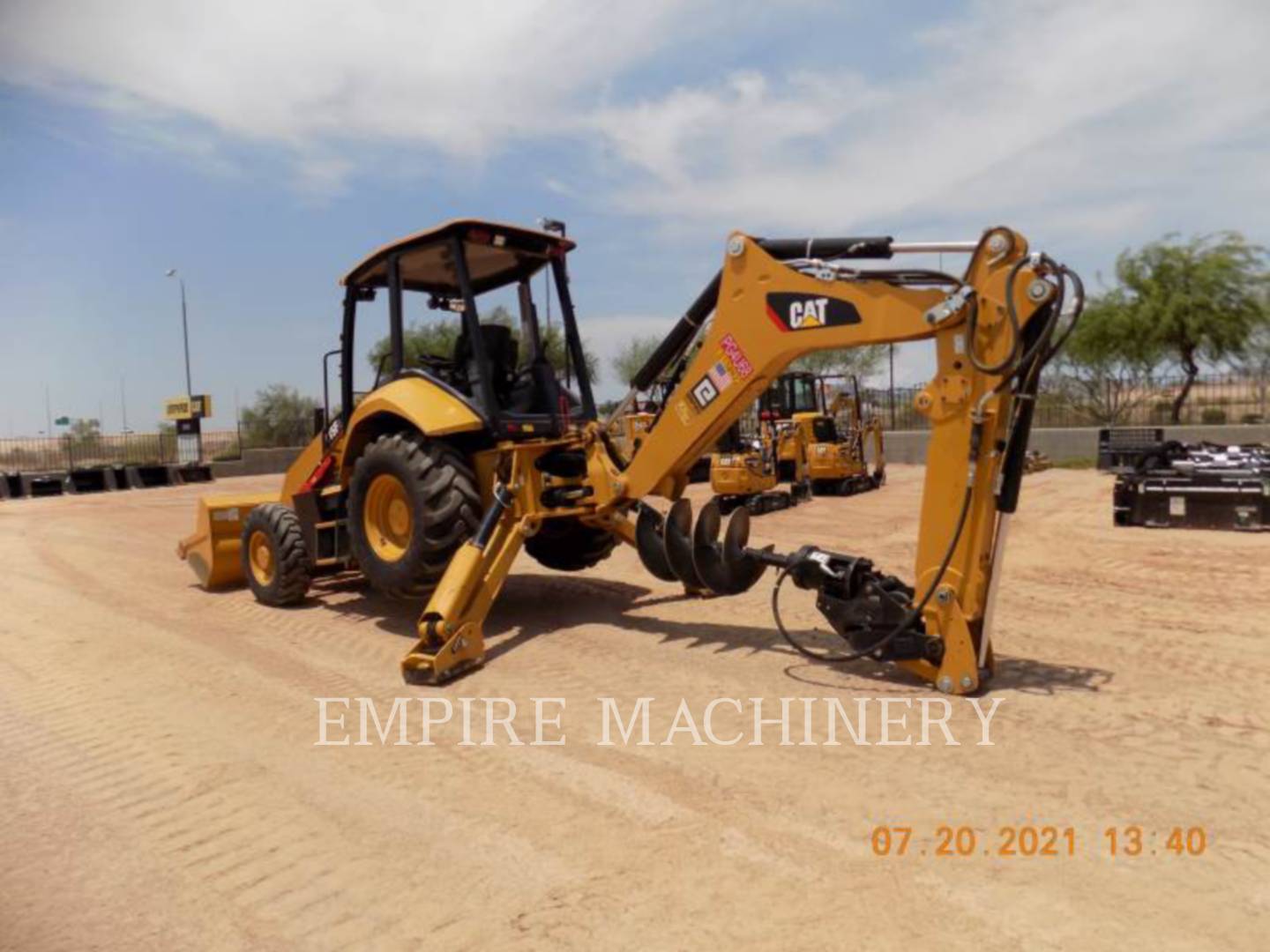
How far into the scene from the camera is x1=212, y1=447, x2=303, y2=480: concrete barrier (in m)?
30.4

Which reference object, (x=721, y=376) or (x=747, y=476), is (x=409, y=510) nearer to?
(x=721, y=376)

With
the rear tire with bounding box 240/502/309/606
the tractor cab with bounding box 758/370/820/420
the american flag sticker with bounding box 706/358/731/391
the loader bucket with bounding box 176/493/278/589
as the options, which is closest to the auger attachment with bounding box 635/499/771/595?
the american flag sticker with bounding box 706/358/731/391

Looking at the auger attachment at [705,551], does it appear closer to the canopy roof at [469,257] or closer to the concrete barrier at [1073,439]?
the canopy roof at [469,257]

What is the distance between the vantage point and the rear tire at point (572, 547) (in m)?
7.27

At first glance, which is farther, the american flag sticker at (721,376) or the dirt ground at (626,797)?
the american flag sticker at (721,376)

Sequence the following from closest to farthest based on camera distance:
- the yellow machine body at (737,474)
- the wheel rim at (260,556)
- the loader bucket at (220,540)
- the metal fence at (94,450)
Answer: the wheel rim at (260,556)
the loader bucket at (220,540)
the yellow machine body at (737,474)
the metal fence at (94,450)

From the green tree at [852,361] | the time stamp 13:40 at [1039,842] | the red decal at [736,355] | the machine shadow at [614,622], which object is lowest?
the time stamp 13:40 at [1039,842]

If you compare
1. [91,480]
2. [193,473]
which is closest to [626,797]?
[91,480]

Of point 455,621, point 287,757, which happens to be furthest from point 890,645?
point 287,757

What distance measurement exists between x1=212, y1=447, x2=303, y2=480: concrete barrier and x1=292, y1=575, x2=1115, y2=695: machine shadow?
78.1ft

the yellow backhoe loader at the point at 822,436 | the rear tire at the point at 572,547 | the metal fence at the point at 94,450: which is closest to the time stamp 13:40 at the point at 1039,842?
the rear tire at the point at 572,547

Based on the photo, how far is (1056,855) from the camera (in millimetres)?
3076

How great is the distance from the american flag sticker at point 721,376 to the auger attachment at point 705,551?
732mm

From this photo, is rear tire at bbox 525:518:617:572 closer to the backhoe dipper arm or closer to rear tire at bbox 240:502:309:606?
rear tire at bbox 240:502:309:606
